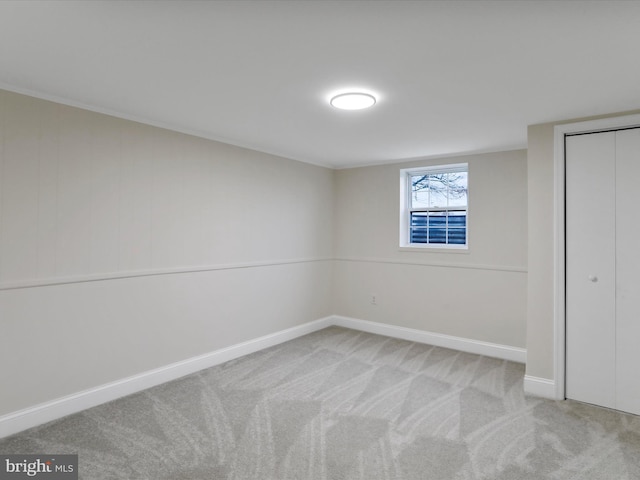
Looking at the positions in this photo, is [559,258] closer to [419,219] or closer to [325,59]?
[419,219]

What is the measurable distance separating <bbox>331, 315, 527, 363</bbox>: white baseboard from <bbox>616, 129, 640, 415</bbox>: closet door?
1.13m

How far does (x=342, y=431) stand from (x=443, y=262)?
263cm

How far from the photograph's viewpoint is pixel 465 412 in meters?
2.82

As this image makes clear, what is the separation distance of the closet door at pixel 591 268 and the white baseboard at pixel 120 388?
3.06m

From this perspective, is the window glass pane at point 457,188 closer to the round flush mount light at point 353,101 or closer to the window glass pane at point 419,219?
the window glass pane at point 419,219

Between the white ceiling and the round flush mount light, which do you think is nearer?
the white ceiling

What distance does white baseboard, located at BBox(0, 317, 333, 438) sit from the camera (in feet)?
8.13

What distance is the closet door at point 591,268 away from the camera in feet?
9.46

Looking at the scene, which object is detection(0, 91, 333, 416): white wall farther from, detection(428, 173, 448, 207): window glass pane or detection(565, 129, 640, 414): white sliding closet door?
detection(565, 129, 640, 414): white sliding closet door

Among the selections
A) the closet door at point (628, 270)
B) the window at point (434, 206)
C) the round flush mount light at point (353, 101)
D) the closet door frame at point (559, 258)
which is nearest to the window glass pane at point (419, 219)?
the window at point (434, 206)

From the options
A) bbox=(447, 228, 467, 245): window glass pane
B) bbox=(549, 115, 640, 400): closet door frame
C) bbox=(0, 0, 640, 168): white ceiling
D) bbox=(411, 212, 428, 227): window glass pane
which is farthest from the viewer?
bbox=(411, 212, 428, 227): window glass pane

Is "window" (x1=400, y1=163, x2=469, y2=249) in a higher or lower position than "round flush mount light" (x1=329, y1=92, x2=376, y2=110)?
lower

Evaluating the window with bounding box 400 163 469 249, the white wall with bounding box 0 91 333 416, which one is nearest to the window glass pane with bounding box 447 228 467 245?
the window with bounding box 400 163 469 249

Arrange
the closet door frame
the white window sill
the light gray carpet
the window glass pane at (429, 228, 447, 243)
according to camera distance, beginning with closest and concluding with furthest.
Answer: the light gray carpet, the closet door frame, the white window sill, the window glass pane at (429, 228, 447, 243)
